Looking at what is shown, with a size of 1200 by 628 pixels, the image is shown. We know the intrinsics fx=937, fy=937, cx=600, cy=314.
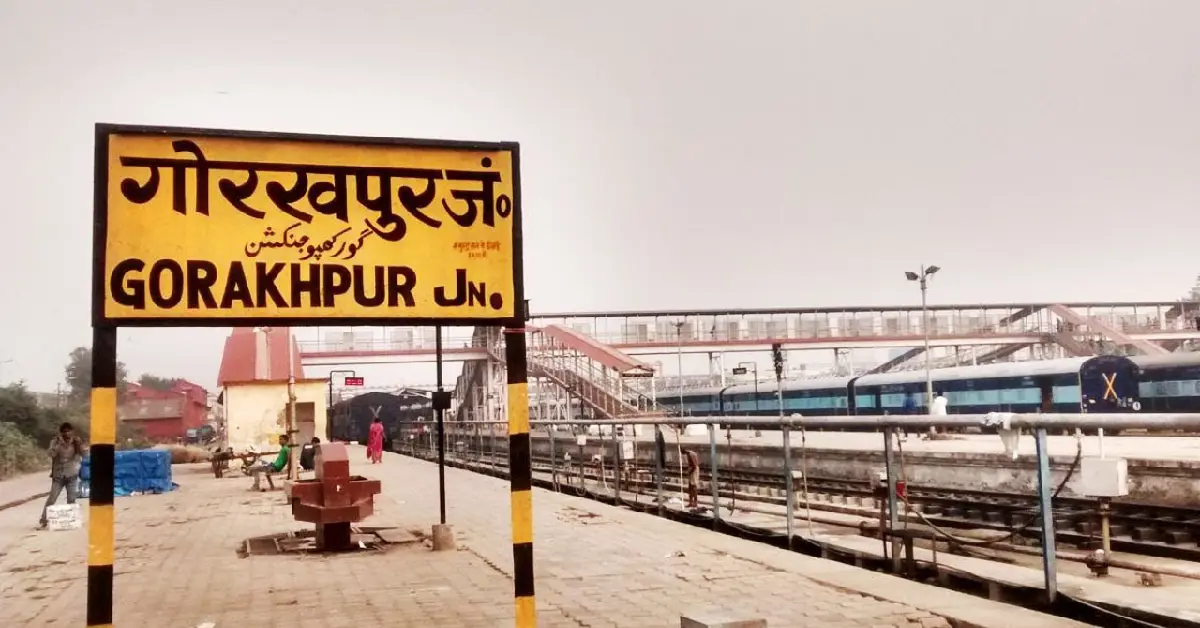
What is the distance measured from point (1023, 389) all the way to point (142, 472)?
101 ft

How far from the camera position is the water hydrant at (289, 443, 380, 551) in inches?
423

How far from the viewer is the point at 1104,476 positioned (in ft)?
23.6

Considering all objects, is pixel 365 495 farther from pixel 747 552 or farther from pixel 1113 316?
pixel 1113 316

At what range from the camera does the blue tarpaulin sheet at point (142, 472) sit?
2169cm

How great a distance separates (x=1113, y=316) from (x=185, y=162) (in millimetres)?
74324

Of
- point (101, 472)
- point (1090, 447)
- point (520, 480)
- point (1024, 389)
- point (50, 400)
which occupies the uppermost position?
point (50, 400)

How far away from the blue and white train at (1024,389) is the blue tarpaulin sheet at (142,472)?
89.5 ft

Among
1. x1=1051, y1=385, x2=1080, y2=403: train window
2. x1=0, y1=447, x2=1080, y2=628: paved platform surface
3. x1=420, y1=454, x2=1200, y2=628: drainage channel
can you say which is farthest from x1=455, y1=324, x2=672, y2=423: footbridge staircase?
x1=420, y1=454, x2=1200, y2=628: drainage channel

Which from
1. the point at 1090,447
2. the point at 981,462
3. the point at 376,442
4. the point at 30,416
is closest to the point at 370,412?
the point at 30,416

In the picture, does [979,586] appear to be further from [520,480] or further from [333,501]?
[333,501]

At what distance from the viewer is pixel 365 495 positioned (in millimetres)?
10992

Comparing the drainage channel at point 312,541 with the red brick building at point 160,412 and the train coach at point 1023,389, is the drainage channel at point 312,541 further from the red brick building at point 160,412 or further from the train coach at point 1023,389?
the red brick building at point 160,412

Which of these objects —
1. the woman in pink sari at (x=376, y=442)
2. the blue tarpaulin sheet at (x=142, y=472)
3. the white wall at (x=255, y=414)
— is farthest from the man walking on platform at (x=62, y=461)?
the woman in pink sari at (x=376, y=442)

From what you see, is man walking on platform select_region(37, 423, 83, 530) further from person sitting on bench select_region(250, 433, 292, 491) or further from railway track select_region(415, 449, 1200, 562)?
railway track select_region(415, 449, 1200, 562)
